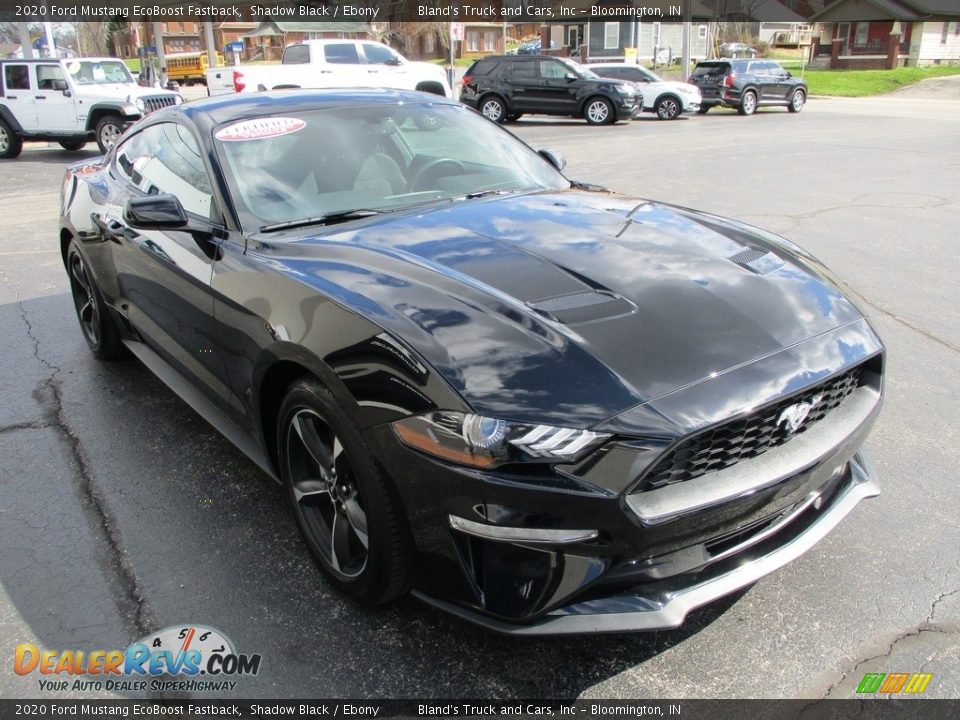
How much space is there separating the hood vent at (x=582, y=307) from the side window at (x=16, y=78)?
16.2 metres

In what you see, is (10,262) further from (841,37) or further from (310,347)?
(841,37)

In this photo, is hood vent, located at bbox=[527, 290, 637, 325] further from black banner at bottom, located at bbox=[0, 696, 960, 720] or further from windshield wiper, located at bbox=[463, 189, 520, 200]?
windshield wiper, located at bbox=[463, 189, 520, 200]

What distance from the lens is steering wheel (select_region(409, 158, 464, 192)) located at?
11.8ft

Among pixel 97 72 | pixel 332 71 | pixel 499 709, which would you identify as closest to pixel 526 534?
pixel 499 709

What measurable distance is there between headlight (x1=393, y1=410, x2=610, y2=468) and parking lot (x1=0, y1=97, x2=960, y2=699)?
2.54 ft

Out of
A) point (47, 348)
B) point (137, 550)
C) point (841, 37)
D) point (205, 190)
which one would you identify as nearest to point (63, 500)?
point (137, 550)

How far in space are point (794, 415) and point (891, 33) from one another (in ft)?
196

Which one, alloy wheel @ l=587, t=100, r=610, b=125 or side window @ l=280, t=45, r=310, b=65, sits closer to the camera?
side window @ l=280, t=45, r=310, b=65

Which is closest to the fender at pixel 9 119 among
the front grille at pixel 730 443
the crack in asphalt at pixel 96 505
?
the crack in asphalt at pixel 96 505

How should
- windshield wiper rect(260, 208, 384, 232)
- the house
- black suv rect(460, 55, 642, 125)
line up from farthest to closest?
the house
black suv rect(460, 55, 642, 125)
windshield wiper rect(260, 208, 384, 232)

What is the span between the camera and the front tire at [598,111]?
66.2ft

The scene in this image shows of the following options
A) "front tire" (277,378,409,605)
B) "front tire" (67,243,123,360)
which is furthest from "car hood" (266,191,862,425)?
"front tire" (67,243,123,360)

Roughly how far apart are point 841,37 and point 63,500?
63227mm

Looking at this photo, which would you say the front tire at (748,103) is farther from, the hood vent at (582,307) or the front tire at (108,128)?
the hood vent at (582,307)
